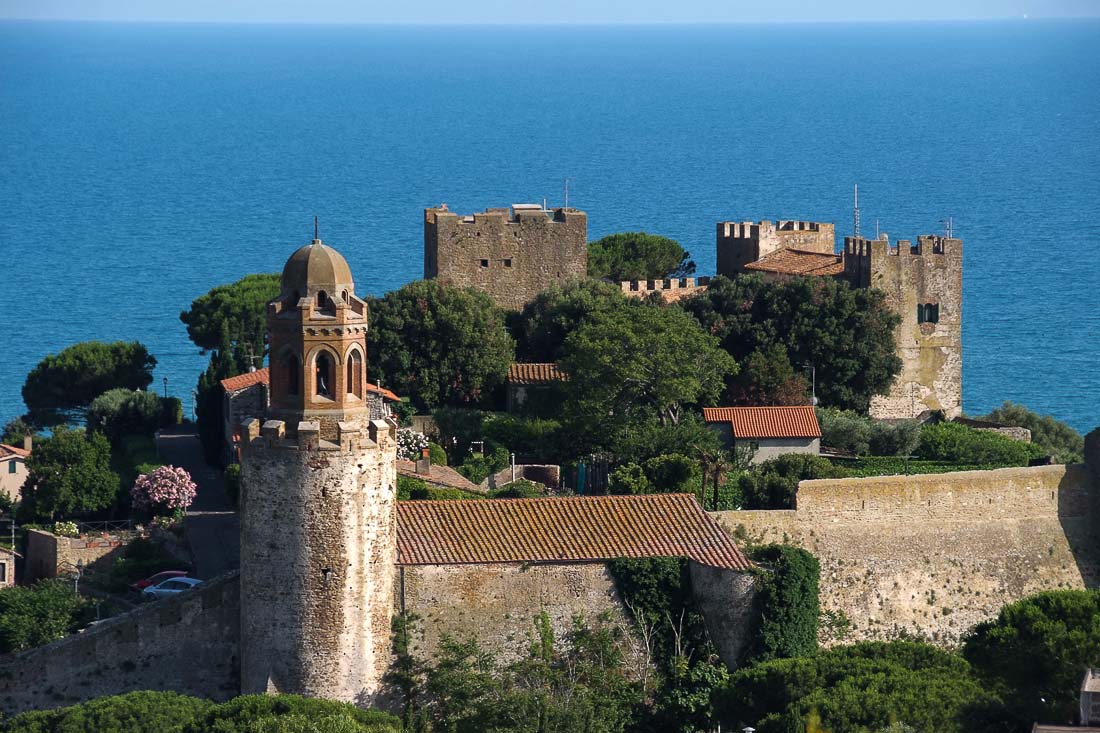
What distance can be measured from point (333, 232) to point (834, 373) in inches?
3246

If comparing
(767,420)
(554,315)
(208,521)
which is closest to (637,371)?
(767,420)

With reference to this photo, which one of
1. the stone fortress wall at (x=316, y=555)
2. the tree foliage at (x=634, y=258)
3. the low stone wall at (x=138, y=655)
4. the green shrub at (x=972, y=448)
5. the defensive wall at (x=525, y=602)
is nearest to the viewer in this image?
the stone fortress wall at (x=316, y=555)

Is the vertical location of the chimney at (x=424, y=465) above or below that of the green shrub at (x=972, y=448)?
below

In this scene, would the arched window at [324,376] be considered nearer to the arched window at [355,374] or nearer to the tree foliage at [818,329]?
the arched window at [355,374]

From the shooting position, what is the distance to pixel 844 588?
1727 inches

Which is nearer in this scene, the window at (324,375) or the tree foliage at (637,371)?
the window at (324,375)

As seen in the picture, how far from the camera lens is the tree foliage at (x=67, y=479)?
51094 mm

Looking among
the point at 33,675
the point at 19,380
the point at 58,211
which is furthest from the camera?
the point at 58,211

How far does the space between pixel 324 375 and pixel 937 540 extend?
1269cm

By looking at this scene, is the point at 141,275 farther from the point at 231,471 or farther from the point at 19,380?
the point at 231,471

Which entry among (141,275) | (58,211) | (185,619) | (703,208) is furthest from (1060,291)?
(185,619)

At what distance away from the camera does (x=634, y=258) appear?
7188 cm

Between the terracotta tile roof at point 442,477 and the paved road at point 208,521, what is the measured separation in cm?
350

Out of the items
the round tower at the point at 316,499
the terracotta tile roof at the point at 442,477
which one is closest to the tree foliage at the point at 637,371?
the terracotta tile roof at the point at 442,477
